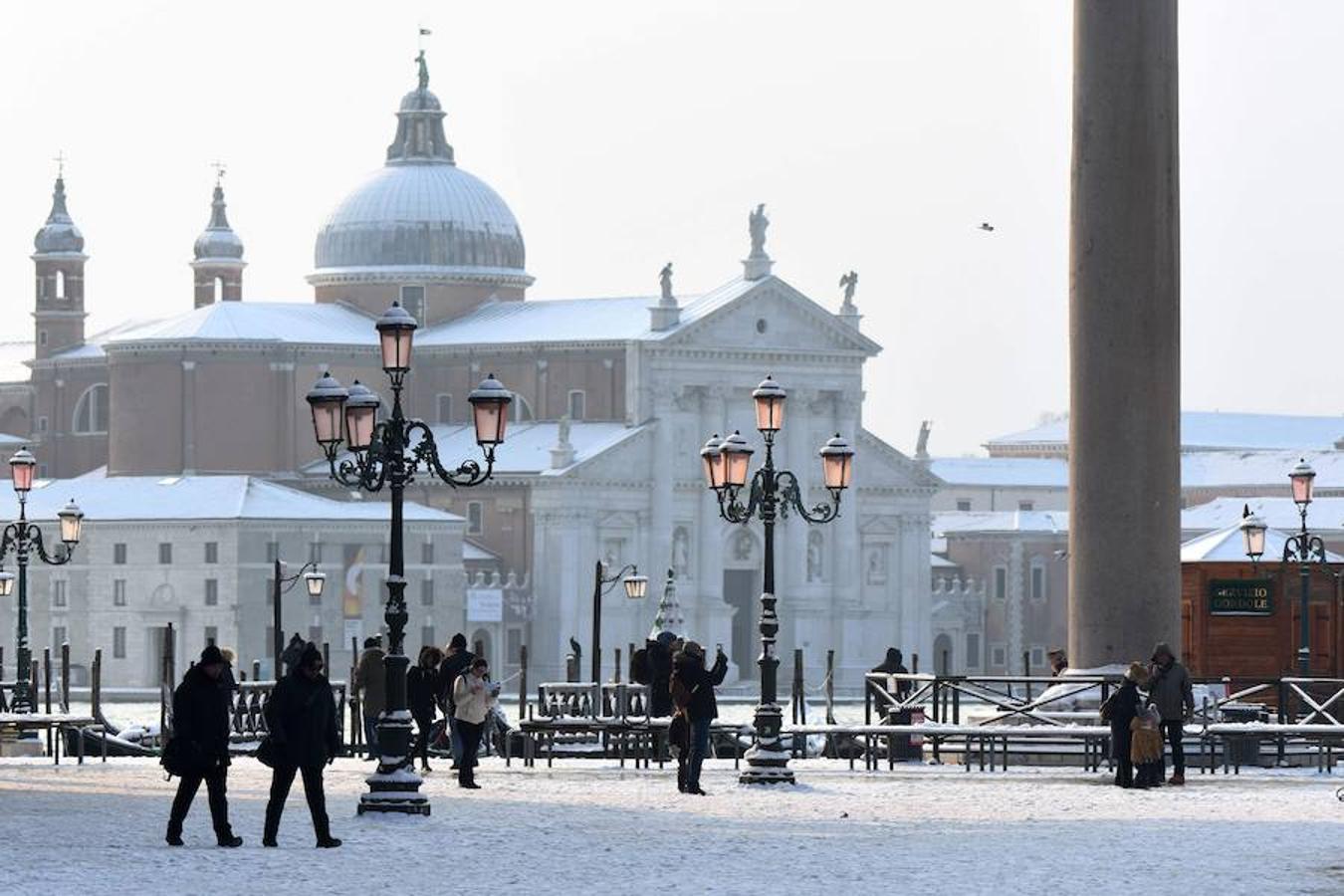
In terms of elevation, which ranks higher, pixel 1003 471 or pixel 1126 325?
pixel 1003 471

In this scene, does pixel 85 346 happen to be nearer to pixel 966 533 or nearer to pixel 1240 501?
pixel 966 533

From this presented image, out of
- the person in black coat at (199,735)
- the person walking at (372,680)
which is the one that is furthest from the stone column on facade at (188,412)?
the person in black coat at (199,735)

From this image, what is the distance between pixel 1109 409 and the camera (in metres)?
30.5

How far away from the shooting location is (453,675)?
33.5 m

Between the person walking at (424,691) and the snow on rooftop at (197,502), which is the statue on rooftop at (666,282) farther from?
the person walking at (424,691)

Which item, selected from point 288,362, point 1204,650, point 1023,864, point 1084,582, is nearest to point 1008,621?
point 288,362

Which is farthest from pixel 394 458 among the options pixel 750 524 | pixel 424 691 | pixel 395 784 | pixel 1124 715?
A: pixel 750 524

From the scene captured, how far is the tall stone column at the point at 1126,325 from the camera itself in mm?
30156

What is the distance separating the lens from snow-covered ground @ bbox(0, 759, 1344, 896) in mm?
21359

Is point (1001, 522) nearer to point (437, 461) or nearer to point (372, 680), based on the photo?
point (372, 680)

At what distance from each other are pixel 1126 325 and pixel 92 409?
88.8 metres

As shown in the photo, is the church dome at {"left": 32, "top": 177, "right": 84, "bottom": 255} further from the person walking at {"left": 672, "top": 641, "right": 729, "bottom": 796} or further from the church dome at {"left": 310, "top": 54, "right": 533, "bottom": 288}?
the person walking at {"left": 672, "top": 641, "right": 729, "bottom": 796}

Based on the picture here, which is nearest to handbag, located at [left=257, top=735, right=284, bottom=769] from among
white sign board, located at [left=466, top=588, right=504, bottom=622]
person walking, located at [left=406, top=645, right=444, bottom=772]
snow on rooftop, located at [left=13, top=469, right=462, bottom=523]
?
person walking, located at [left=406, top=645, right=444, bottom=772]

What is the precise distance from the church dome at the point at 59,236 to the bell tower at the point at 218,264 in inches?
142
